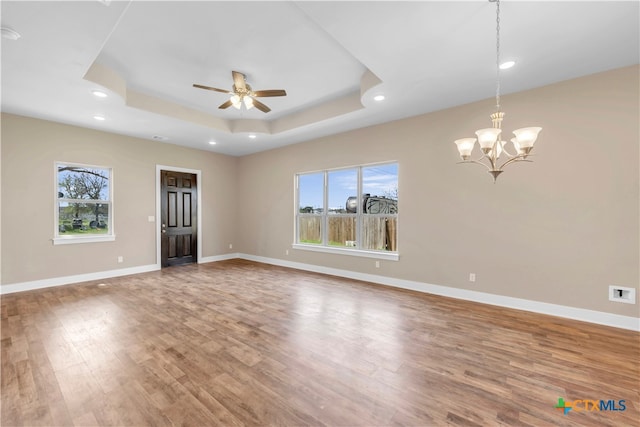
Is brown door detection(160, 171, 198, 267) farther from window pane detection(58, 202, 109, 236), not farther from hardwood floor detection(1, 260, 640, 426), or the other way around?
hardwood floor detection(1, 260, 640, 426)

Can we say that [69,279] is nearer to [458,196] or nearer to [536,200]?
[458,196]

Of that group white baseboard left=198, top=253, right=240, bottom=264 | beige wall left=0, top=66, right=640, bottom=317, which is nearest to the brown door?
white baseboard left=198, top=253, right=240, bottom=264

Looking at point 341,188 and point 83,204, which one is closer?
point 83,204

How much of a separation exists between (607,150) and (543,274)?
1604 mm

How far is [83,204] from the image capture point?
5.04 m

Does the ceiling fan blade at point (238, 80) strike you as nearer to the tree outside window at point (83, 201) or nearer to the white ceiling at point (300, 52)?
the white ceiling at point (300, 52)

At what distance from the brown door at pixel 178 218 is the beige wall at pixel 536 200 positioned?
437 centimetres

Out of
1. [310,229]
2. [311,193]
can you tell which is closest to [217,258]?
[310,229]

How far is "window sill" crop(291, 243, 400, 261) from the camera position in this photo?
4648 mm

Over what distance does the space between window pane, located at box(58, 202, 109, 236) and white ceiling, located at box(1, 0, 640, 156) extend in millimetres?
1562

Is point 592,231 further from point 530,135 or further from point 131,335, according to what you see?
point 131,335

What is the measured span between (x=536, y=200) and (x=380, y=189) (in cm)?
230

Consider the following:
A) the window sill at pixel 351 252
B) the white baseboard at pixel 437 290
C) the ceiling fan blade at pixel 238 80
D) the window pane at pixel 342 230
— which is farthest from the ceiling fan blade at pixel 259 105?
the white baseboard at pixel 437 290

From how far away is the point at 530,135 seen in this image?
6.65ft
